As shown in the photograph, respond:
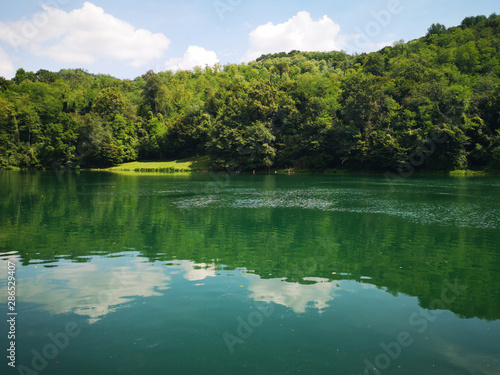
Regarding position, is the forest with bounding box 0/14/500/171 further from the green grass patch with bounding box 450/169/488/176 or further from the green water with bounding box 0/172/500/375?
the green water with bounding box 0/172/500/375

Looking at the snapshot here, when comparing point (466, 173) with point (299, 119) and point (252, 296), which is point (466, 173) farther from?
point (252, 296)

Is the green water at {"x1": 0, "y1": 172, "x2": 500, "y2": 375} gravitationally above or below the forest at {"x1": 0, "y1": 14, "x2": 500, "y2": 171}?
below

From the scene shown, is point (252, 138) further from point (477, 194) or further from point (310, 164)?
point (477, 194)

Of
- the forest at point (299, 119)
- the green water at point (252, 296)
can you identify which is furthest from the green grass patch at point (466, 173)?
the green water at point (252, 296)

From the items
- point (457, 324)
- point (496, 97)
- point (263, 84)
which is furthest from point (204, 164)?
point (457, 324)

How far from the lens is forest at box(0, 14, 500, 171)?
67562mm

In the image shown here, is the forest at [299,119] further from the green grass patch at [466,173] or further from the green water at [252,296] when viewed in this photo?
the green water at [252,296]

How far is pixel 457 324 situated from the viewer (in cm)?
830

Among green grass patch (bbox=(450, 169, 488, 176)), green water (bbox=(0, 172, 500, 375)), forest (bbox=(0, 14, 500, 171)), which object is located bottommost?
green water (bbox=(0, 172, 500, 375))

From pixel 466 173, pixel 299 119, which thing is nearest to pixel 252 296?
pixel 466 173

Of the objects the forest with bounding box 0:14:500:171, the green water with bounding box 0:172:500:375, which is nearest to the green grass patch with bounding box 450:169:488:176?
the forest with bounding box 0:14:500:171

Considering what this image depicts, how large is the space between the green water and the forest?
52.9 m

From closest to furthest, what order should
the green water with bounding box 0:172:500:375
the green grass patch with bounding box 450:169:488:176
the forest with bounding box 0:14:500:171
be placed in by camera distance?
the green water with bounding box 0:172:500:375 < the green grass patch with bounding box 450:169:488:176 < the forest with bounding box 0:14:500:171

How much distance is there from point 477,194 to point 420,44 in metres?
96.4
